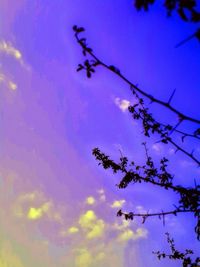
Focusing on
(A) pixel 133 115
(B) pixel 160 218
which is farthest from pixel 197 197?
(A) pixel 133 115

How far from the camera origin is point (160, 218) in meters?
5.61

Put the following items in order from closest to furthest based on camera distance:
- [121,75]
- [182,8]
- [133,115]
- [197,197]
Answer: [182,8], [121,75], [197,197], [133,115]

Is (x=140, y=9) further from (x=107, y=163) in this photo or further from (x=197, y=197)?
(x=107, y=163)

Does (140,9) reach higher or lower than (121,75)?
higher

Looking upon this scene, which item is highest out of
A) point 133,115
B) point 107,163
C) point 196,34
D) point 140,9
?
point 133,115

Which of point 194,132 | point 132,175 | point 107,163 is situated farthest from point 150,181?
point 194,132

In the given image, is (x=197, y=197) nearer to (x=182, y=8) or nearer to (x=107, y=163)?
(x=107, y=163)

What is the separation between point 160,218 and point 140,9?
11.9 ft

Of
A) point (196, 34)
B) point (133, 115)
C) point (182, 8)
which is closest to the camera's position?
point (196, 34)

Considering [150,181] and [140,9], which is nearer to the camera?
[140,9]

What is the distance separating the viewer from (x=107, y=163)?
7.33 meters

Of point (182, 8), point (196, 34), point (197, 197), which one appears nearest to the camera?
point (196, 34)

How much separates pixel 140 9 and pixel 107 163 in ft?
15.2

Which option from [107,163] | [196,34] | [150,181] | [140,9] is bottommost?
[196,34]
